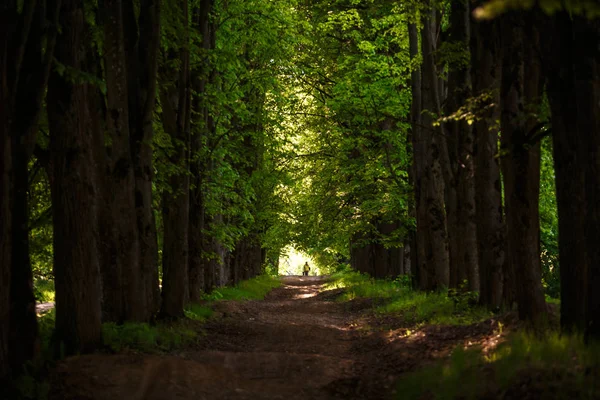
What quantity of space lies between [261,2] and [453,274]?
9343 mm

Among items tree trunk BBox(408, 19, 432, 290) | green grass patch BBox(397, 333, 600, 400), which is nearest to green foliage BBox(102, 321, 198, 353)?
green grass patch BBox(397, 333, 600, 400)

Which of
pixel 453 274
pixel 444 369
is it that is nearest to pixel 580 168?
pixel 444 369

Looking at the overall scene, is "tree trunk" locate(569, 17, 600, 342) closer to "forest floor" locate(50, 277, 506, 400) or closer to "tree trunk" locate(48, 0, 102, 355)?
"forest floor" locate(50, 277, 506, 400)

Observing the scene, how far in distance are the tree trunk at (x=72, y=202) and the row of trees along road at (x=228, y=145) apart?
0.07ft

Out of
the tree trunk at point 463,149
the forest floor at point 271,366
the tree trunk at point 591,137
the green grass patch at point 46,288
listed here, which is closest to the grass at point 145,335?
the forest floor at point 271,366

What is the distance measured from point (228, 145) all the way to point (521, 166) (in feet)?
43.4

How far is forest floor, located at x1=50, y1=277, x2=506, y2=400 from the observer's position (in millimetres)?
7340

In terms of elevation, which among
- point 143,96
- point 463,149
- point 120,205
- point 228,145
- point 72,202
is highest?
point 228,145

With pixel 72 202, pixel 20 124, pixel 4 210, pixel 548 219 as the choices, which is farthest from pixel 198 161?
pixel 548 219

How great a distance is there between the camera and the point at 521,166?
8.98m

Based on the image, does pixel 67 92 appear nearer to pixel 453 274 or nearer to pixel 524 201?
pixel 524 201

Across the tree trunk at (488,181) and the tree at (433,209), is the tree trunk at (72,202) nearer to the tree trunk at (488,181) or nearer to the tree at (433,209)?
the tree trunk at (488,181)

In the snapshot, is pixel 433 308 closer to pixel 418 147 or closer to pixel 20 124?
pixel 418 147

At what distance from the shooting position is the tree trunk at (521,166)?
28.8 feet
